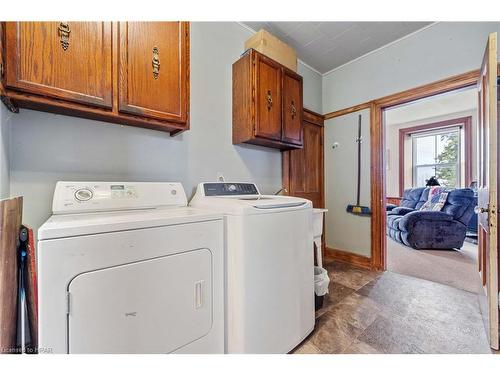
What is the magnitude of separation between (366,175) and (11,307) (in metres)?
3.21

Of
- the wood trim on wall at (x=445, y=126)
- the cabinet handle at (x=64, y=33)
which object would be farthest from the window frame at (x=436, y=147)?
the cabinet handle at (x=64, y=33)

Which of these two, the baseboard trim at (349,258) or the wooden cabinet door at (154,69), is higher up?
the wooden cabinet door at (154,69)

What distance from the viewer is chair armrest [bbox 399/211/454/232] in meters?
3.46

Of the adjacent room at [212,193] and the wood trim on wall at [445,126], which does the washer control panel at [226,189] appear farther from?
the wood trim on wall at [445,126]

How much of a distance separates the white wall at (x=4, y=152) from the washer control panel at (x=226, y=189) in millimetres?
1036

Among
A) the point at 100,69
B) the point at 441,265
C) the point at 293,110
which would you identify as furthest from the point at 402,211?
the point at 100,69

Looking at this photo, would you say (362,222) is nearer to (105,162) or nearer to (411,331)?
(411,331)

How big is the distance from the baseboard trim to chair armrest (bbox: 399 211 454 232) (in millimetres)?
1417

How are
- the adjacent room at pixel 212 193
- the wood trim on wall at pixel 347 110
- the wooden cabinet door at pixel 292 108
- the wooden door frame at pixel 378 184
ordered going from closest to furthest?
the adjacent room at pixel 212 193 < the wooden cabinet door at pixel 292 108 < the wooden door frame at pixel 378 184 < the wood trim on wall at pixel 347 110

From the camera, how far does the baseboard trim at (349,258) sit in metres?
2.79

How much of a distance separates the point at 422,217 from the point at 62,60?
15.1 ft

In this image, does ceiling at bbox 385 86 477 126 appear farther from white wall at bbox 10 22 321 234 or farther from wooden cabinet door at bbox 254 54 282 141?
white wall at bbox 10 22 321 234

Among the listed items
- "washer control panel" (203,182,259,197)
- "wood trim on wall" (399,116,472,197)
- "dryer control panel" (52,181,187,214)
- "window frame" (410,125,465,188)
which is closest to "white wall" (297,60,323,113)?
"washer control panel" (203,182,259,197)

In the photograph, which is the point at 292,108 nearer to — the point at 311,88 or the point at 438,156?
the point at 311,88
